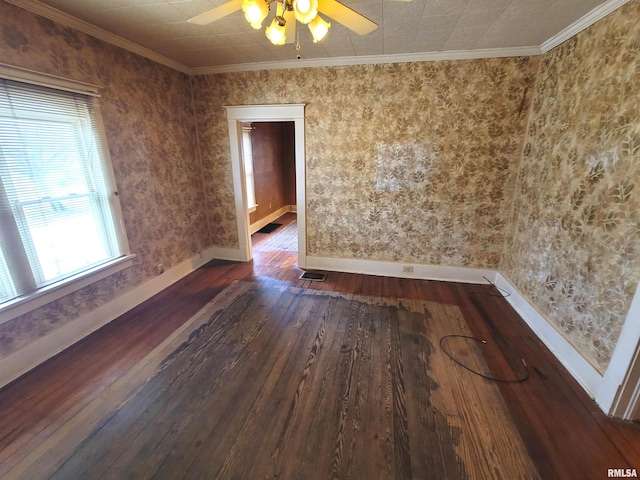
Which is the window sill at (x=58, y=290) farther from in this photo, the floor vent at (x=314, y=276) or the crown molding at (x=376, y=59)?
the crown molding at (x=376, y=59)

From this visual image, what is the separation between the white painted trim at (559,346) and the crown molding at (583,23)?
89.5 inches

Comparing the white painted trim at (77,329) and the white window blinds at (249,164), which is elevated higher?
the white window blinds at (249,164)

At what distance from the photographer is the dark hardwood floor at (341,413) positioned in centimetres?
141

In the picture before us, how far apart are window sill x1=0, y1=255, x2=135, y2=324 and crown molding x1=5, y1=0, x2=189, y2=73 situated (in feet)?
6.33

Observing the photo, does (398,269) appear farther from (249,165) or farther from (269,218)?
(269,218)

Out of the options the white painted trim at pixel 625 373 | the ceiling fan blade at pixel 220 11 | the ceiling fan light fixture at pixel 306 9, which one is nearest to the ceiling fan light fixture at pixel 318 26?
the ceiling fan light fixture at pixel 306 9

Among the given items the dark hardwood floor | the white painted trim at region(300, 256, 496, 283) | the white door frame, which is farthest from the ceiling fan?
the white painted trim at region(300, 256, 496, 283)

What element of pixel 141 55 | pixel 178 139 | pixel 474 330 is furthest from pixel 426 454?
pixel 141 55

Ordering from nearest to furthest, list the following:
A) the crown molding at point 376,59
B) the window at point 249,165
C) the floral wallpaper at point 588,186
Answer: the floral wallpaper at point 588,186 < the crown molding at point 376,59 < the window at point 249,165

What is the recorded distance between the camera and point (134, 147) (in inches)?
110

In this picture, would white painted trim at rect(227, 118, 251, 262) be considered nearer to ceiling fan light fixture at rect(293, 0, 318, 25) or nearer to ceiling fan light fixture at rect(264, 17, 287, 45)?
ceiling fan light fixture at rect(264, 17, 287, 45)

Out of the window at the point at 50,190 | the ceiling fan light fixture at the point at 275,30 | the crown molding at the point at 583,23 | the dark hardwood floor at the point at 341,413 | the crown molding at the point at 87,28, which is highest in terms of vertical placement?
the crown molding at the point at 87,28

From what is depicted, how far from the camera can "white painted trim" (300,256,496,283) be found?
339 centimetres

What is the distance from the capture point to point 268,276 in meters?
3.61
